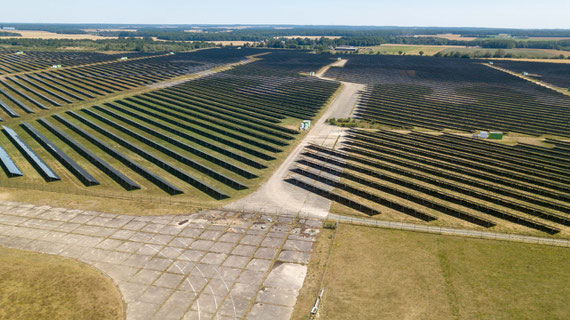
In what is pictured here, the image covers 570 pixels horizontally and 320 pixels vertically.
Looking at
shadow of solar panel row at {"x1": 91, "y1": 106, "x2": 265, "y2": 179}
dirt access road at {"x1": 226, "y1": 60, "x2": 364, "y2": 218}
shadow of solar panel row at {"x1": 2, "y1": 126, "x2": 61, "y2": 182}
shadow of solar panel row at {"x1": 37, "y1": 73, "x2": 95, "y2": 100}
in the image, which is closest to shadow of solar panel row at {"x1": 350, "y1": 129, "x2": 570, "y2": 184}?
dirt access road at {"x1": 226, "y1": 60, "x2": 364, "y2": 218}

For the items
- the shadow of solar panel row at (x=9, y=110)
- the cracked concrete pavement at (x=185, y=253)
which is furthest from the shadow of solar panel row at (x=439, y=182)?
the shadow of solar panel row at (x=9, y=110)

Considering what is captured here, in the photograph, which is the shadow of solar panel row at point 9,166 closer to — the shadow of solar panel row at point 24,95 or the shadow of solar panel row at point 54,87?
the shadow of solar panel row at point 24,95

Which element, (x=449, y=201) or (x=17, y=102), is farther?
(x=17, y=102)

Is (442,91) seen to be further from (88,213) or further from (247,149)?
(88,213)

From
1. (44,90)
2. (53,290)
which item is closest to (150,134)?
(53,290)

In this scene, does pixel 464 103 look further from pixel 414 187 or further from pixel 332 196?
pixel 332 196

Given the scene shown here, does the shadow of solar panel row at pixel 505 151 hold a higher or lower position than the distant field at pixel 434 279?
higher
